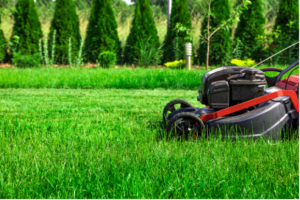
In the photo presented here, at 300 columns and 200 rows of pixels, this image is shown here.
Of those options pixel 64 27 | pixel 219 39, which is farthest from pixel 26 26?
pixel 219 39

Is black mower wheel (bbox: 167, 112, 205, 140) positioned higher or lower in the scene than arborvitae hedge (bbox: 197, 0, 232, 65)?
lower

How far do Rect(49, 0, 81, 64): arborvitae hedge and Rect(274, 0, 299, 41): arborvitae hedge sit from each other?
281 inches

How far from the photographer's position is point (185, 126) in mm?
2508

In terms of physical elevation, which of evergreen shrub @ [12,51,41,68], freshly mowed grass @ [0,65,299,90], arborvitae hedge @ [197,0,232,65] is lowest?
freshly mowed grass @ [0,65,299,90]

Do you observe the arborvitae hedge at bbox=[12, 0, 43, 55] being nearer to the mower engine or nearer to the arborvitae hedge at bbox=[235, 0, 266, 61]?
the arborvitae hedge at bbox=[235, 0, 266, 61]

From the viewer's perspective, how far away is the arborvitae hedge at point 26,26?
9938 millimetres

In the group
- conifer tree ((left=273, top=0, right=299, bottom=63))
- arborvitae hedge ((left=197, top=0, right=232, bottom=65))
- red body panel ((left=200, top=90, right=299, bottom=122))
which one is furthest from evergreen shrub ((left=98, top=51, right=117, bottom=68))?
red body panel ((left=200, top=90, right=299, bottom=122))

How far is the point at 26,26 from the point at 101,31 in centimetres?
252

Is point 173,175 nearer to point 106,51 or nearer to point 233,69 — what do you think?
point 233,69

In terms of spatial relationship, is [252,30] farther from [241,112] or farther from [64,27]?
[241,112]

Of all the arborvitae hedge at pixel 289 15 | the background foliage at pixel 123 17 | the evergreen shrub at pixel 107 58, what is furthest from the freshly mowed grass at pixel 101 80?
the background foliage at pixel 123 17

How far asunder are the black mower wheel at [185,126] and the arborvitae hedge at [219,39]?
7729 millimetres

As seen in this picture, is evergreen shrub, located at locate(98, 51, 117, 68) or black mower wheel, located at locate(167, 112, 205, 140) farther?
evergreen shrub, located at locate(98, 51, 117, 68)

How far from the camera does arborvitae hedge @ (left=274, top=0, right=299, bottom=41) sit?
9.80 m
